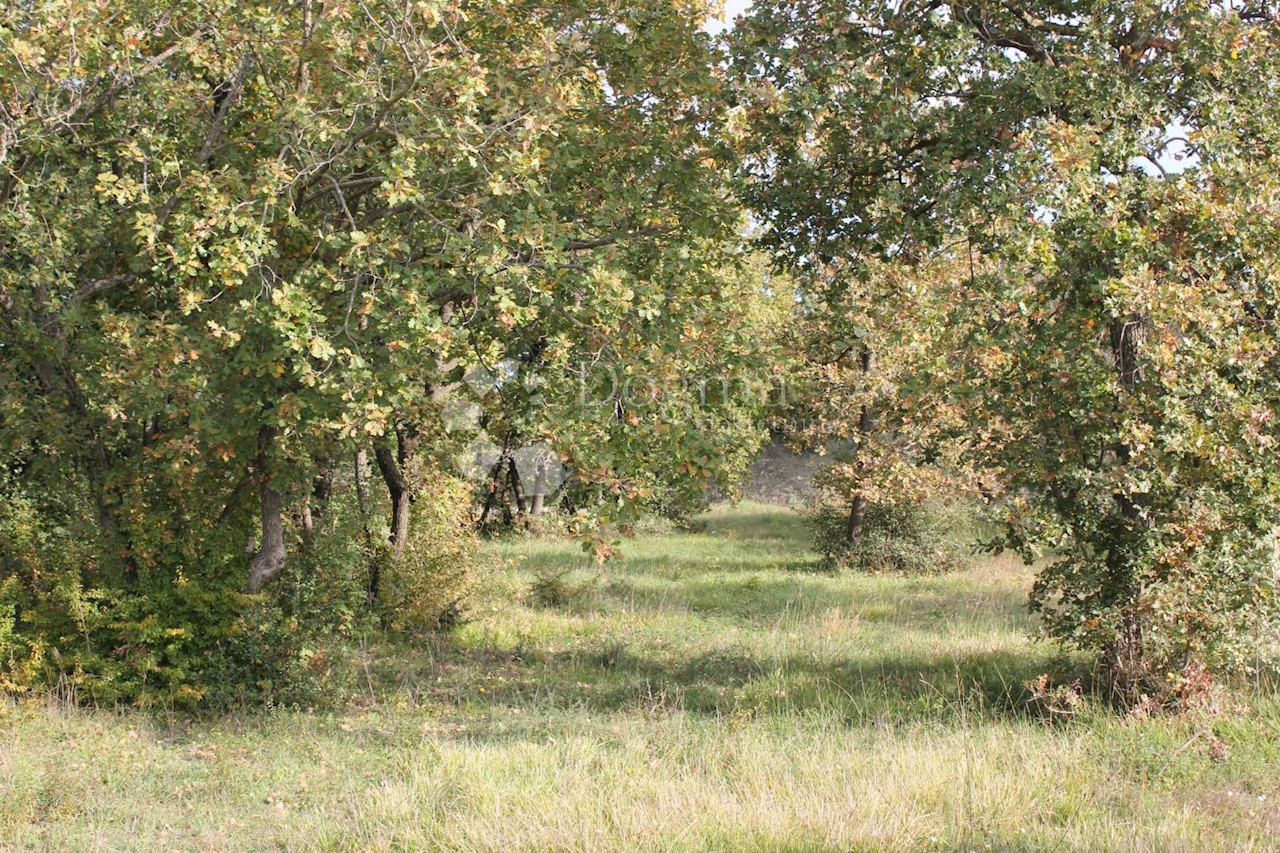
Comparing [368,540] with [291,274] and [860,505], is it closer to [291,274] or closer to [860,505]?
[291,274]

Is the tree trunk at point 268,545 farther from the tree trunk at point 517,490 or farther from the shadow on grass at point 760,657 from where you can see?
the tree trunk at point 517,490

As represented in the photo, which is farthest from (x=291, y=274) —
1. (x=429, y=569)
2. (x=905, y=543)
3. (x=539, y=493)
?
(x=539, y=493)

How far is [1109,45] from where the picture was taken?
7.90m

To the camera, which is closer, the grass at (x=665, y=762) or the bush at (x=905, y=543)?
the grass at (x=665, y=762)

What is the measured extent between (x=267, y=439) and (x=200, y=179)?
251 cm

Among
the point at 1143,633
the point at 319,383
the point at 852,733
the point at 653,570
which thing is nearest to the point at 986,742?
the point at 852,733

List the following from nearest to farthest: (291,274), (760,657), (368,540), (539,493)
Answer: (291,274)
(760,657)
(368,540)
(539,493)

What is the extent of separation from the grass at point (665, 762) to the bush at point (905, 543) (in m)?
8.07

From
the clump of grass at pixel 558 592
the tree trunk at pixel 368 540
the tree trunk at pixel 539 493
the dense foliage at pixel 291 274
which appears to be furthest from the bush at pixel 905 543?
the dense foliage at pixel 291 274

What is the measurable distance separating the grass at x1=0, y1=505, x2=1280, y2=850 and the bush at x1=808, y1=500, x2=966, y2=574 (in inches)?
318

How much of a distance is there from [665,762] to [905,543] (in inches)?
559

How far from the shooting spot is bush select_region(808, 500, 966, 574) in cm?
1975

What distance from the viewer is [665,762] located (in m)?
6.52

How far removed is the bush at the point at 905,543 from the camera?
778 inches
